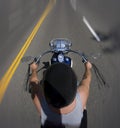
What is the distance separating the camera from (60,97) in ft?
14.8

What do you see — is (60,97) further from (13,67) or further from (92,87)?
(13,67)

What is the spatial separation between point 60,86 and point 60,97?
115 millimetres

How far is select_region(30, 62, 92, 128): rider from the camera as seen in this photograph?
178 inches

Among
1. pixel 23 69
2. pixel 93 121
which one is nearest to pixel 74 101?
pixel 93 121

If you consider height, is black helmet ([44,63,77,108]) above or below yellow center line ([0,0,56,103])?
below

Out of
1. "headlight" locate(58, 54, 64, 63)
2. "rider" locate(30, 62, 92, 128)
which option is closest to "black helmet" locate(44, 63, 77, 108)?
"rider" locate(30, 62, 92, 128)

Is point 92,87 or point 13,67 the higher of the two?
point 13,67

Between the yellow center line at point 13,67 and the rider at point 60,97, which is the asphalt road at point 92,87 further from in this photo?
the rider at point 60,97

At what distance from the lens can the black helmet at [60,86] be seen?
4516 mm

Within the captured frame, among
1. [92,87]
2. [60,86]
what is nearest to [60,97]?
[60,86]

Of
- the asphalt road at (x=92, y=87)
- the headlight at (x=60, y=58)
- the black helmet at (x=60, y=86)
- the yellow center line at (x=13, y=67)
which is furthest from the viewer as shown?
the yellow center line at (x=13, y=67)

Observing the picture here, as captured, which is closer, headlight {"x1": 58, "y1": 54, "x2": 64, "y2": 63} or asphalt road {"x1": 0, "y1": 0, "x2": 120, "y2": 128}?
headlight {"x1": 58, "y1": 54, "x2": 64, "y2": 63}

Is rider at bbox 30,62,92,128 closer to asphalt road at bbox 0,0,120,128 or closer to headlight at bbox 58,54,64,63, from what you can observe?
headlight at bbox 58,54,64,63

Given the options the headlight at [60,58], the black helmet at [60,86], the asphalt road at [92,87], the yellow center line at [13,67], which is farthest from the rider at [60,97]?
the yellow center line at [13,67]
